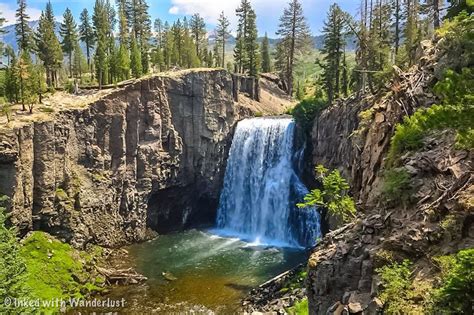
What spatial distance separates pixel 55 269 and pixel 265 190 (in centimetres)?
2300

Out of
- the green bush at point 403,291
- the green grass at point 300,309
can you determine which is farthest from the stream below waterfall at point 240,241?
the green bush at point 403,291

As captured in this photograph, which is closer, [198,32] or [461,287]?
[461,287]

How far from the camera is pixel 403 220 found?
1288cm

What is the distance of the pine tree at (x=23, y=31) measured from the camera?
176 feet

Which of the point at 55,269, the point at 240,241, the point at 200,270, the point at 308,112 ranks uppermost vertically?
the point at 308,112

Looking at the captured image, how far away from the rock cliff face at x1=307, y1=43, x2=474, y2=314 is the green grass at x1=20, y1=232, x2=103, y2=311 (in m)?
21.6

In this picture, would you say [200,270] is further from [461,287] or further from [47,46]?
[47,46]

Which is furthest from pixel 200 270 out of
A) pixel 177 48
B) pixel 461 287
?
pixel 177 48

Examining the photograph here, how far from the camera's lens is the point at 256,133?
48.9m

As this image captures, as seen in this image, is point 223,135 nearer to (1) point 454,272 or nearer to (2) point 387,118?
(2) point 387,118

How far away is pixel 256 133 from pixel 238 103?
7611 millimetres

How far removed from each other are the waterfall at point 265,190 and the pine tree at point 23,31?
30661 mm

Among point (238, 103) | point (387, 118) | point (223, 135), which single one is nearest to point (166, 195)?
point (223, 135)

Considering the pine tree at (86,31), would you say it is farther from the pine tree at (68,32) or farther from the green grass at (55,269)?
the green grass at (55,269)
